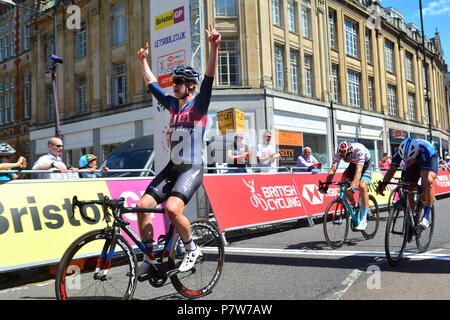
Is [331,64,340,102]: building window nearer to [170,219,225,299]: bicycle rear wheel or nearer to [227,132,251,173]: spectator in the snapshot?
[227,132,251,173]: spectator

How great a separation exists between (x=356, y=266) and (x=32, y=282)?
164 inches

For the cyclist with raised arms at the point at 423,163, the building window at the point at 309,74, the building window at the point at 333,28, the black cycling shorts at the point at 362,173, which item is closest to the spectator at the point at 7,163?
the cyclist with raised arms at the point at 423,163

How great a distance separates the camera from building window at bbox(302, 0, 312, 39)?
86.5ft

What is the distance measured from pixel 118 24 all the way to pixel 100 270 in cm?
2631

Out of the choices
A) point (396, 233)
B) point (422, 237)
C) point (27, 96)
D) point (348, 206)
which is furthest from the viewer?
point (27, 96)

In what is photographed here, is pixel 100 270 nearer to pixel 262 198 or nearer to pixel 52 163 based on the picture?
pixel 52 163

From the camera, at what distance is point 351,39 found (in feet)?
104

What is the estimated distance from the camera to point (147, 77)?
179 inches

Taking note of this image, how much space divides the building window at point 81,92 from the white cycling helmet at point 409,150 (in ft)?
87.5

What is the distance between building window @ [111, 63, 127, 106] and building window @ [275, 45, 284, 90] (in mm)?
9639

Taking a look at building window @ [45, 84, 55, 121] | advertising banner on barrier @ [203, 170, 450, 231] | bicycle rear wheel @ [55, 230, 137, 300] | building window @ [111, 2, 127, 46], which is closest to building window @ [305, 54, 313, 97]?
building window @ [111, 2, 127, 46]

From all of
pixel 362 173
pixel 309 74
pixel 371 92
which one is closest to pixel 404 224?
pixel 362 173

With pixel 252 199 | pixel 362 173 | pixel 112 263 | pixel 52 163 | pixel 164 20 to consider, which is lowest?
pixel 112 263

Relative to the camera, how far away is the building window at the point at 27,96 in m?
34.6
